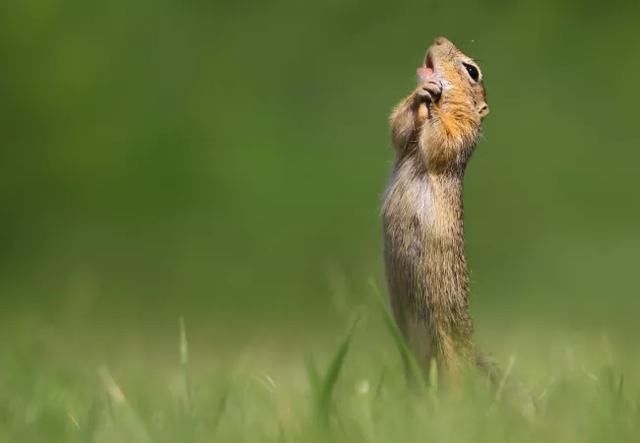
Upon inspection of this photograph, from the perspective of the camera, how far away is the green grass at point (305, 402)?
2.55 meters

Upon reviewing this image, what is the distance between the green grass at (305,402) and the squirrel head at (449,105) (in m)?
0.54

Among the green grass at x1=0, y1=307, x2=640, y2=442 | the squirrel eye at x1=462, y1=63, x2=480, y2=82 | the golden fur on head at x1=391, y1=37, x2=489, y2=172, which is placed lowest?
the green grass at x1=0, y1=307, x2=640, y2=442

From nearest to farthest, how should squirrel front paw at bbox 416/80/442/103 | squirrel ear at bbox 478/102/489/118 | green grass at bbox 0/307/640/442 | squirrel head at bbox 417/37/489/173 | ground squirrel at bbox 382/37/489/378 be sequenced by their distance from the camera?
green grass at bbox 0/307/640/442 → ground squirrel at bbox 382/37/489/378 → squirrel head at bbox 417/37/489/173 → squirrel front paw at bbox 416/80/442/103 → squirrel ear at bbox 478/102/489/118

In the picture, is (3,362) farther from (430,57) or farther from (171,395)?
(430,57)

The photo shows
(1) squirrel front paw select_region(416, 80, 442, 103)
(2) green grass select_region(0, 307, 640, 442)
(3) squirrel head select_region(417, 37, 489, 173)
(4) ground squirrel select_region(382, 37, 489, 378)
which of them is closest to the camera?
(2) green grass select_region(0, 307, 640, 442)

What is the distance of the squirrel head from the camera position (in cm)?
400

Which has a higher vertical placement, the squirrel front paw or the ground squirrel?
the squirrel front paw

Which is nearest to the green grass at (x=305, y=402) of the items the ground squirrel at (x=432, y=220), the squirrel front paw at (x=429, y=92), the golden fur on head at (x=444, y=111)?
the ground squirrel at (x=432, y=220)

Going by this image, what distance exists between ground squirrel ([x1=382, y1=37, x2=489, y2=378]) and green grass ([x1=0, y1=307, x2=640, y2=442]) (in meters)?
0.15

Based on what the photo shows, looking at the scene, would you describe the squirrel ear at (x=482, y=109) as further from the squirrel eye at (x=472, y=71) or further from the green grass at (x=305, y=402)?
the green grass at (x=305, y=402)

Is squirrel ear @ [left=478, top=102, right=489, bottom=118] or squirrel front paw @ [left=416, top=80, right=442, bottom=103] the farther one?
squirrel ear @ [left=478, top=102, right=489, bottom=118]

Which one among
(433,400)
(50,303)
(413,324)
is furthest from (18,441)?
(50,303)

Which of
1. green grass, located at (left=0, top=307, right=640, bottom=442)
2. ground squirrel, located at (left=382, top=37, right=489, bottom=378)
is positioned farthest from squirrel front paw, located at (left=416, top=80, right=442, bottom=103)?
green grass, located at (left=0, top=307, right=640, bottom=442)

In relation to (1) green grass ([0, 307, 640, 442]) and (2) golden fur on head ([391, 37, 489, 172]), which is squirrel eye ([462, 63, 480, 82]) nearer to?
(2) golden fur on head ([391, 37, 489, 172])
